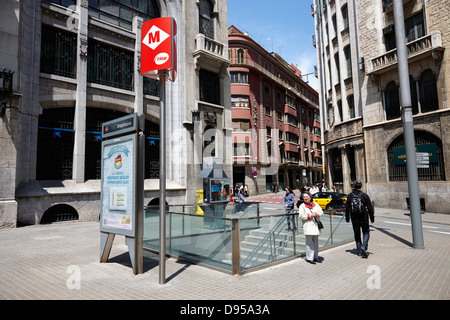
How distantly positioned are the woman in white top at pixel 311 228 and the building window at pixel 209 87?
55.4 feet

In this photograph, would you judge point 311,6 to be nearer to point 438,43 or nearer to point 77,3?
point 438,43

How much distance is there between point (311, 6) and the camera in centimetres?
3631

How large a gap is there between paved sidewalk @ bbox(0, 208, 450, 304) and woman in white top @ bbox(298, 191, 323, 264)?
0.32m

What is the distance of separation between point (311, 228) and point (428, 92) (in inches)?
701

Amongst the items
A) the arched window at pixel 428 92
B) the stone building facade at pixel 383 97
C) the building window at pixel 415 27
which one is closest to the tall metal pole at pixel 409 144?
the stone building facade at pixel 383 97

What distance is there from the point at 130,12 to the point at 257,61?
25351mm

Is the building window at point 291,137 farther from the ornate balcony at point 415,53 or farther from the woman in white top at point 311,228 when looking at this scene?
the woman in white top at point 311,228

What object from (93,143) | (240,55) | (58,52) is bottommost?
(93,143)

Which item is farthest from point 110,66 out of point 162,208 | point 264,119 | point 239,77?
point 264,119

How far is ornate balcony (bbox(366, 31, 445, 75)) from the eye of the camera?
61.8ft

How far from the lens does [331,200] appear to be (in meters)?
19.4

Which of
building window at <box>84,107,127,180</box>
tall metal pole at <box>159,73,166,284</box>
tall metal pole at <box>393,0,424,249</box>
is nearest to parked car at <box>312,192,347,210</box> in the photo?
tall metal pole at <box>393,0,424,249</box>

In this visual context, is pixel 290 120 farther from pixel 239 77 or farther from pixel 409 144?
pixel 409 144

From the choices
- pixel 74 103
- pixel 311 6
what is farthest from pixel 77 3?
pixel 311 6
